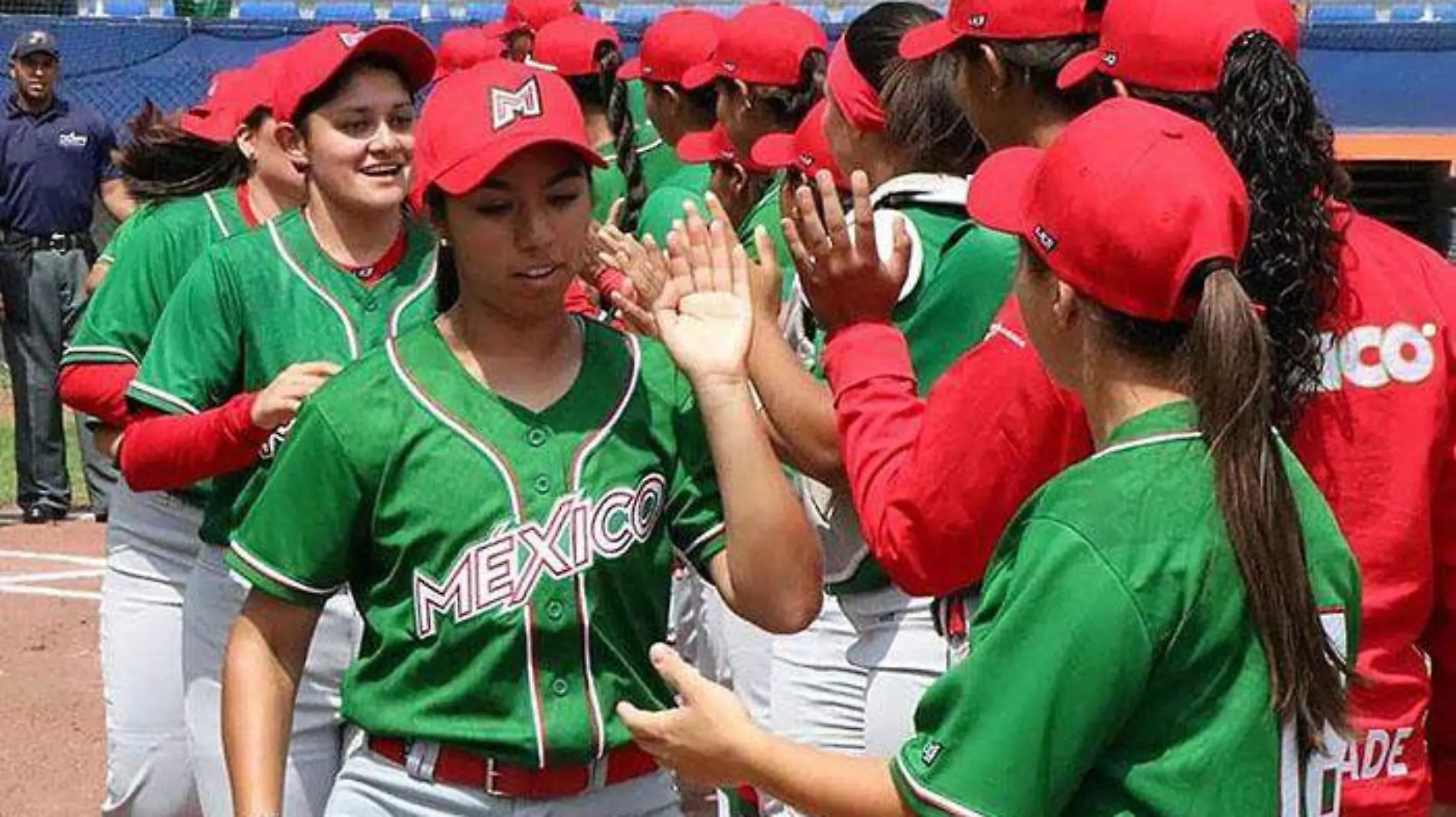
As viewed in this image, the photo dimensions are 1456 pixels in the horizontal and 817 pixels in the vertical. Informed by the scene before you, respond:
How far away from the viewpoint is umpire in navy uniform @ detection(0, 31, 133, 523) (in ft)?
42.3

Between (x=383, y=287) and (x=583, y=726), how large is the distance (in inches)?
55.7

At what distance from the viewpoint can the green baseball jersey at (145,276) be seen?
197 inches

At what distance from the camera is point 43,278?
42.5 ft

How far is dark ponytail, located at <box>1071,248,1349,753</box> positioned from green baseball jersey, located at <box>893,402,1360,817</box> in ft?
0.06

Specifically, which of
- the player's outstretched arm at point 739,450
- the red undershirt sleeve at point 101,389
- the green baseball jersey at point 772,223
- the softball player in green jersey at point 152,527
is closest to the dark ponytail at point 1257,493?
the player's outstretched arm at point 739,450

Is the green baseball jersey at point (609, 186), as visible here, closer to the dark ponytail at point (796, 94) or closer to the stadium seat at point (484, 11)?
the dark ponytail at point (796, 94)

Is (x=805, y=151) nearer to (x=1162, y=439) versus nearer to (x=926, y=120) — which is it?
(x=926, y=120)

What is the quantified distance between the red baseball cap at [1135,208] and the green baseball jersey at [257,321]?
204 cm

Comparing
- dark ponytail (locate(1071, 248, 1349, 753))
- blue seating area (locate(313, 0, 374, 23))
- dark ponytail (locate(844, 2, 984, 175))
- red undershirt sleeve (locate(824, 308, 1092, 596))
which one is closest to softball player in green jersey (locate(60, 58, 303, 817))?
dark ponytail (locate(844, 2, 984, 175))

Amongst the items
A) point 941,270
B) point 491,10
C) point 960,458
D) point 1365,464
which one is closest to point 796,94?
point 941,270

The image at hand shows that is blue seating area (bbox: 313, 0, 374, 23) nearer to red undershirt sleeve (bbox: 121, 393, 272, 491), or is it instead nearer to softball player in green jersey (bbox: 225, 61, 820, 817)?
red undershirt sleeve (bbox: 121, 393, 272, 491)

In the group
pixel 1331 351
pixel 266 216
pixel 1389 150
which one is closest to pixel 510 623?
pixel 1331 351

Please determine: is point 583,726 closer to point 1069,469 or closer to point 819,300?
point 819,300

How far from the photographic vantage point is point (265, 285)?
179 inches
